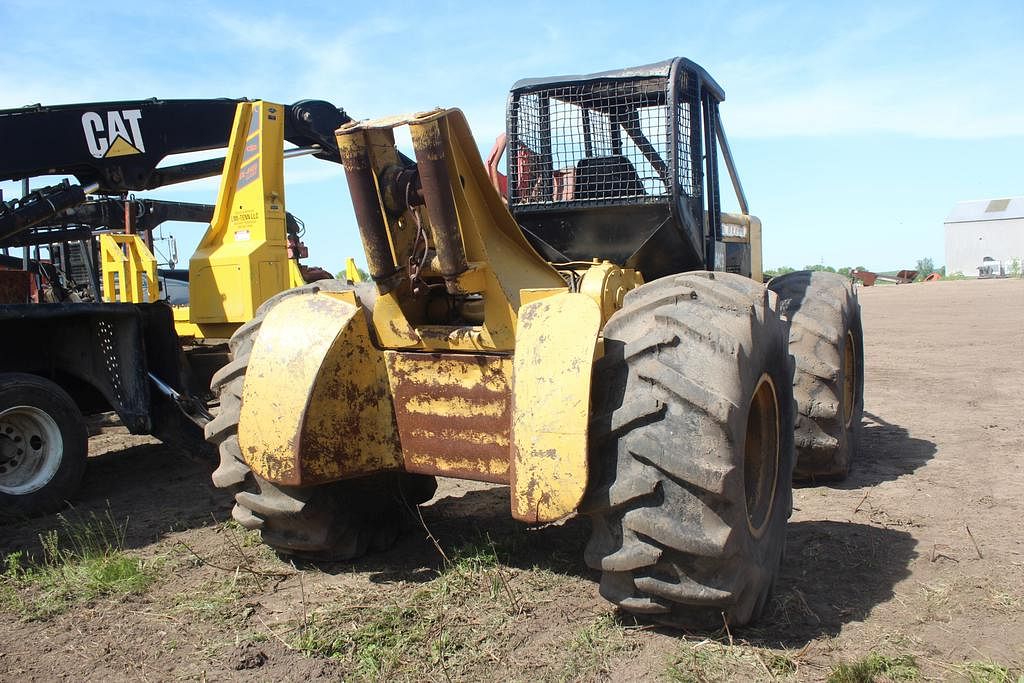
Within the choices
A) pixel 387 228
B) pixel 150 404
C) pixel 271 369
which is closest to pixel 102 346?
pixel 150 404

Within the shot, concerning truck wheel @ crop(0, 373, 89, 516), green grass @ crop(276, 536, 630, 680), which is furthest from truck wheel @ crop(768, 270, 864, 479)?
truck wheel @ crop(0, 373, 89, 516)

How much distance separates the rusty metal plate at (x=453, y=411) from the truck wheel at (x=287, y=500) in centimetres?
49

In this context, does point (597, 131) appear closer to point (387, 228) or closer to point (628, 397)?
point (387, 228)

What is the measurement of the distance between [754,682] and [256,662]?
178 centimetres

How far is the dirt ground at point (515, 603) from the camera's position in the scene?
10.5 feet

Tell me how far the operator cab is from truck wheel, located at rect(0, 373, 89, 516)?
321cm

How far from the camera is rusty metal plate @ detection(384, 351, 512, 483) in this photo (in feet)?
12.0

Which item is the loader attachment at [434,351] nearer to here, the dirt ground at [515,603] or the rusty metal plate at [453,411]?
the rusty metal plate at [453,411]

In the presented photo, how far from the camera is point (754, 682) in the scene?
301 centimetres

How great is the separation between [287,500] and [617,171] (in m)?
2.51

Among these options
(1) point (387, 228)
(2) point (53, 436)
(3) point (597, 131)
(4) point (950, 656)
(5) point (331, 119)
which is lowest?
(4) point (950, 656)

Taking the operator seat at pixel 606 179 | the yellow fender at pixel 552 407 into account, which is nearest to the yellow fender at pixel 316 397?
the yellow fender at pixel 552 407

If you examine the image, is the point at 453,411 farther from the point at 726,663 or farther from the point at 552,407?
the point at 726,663

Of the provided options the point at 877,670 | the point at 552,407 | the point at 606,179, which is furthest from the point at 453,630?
the point at 606,179
